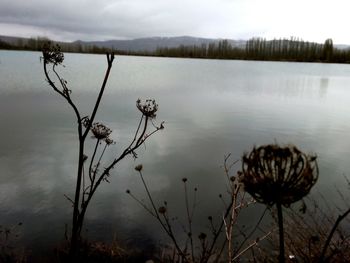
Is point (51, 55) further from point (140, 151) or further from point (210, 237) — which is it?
point (140, 151)

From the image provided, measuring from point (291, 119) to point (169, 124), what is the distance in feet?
26.8

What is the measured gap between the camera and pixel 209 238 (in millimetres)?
7375

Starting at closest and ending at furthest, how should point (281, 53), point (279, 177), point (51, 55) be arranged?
1. point (279, 177)
2. point (51, 55)
3. point (281, 53)

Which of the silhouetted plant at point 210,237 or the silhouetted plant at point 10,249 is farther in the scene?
the silhouetted plant at point 10,249

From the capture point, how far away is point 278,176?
1.96 m

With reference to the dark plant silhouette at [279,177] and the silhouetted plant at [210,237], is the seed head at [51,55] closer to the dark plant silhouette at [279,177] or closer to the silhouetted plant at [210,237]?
the silhouetted plant at [210,237]

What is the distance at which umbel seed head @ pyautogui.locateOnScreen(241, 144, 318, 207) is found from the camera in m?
1.96

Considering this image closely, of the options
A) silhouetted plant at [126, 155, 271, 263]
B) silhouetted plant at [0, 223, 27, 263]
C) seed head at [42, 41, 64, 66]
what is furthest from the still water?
seed head at [42, 41, 64, 66]

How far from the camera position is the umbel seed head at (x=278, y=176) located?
1.96 m

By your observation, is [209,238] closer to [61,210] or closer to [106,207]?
[106,207]

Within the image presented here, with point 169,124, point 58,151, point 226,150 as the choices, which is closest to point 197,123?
point 169,124

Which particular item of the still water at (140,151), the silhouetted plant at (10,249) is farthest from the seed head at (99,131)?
the silhouetted plant at (10,249)

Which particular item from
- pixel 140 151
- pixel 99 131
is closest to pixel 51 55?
pixel 99 131

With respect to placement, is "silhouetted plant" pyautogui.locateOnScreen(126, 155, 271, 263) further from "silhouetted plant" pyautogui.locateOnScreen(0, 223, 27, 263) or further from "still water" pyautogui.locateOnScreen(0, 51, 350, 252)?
"silhouetted plant" pyautogui.locateOnScreen(0, 223, 27, 263)
